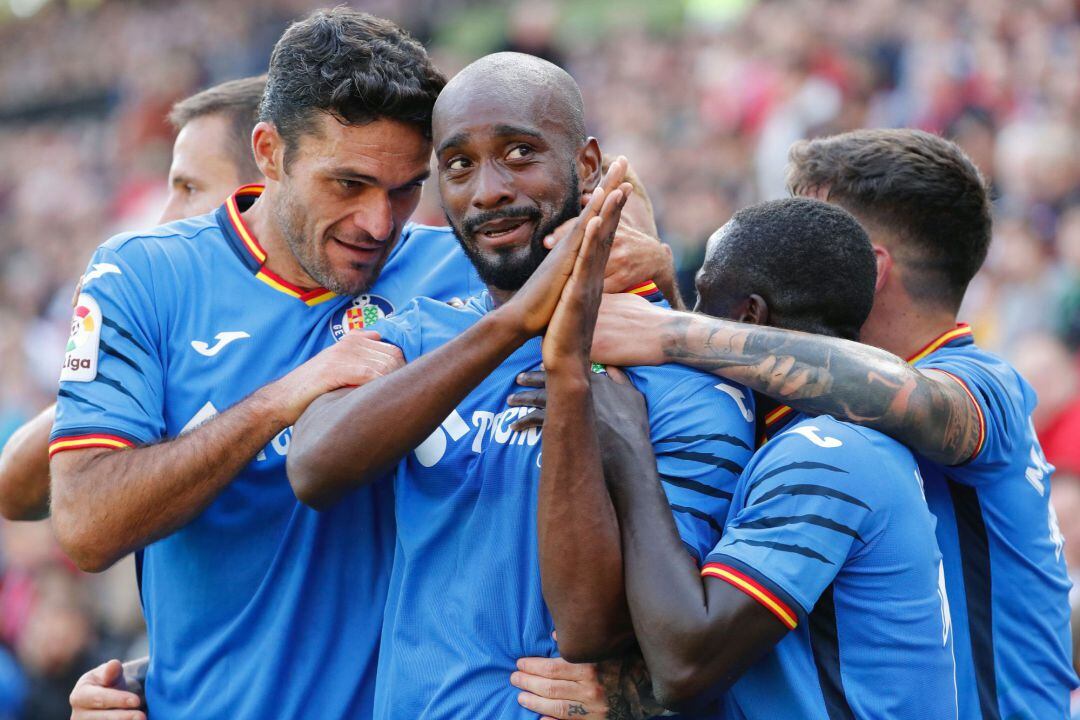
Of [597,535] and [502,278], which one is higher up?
[502,278]

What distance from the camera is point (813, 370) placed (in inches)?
117

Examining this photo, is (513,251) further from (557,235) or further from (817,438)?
(817,438)

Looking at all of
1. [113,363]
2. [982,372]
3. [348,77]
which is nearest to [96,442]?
[113,363]

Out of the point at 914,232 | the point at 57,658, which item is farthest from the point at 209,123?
the point at 57,658

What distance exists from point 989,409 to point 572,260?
4.03 ft

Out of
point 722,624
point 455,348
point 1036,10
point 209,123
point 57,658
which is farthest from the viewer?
point 1036,10

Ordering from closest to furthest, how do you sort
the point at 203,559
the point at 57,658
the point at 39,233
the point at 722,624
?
1. the point at 722,624
2. the point at 203,559
3. the point at 57,658
4. the point at 39,233

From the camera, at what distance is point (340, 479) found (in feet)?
9.57

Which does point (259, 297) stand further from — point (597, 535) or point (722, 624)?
point (722, 624)

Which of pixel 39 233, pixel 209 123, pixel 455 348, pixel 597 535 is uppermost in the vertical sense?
pixel 39 233

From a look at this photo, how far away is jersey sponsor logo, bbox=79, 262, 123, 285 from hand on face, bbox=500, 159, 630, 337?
4.28 feet

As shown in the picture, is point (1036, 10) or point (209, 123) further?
point (1036, 10)

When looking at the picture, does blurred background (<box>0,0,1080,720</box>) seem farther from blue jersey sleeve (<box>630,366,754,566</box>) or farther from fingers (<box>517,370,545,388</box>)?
fingers (<box>517,370,545,388</box>)

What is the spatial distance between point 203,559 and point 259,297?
0.76 meters
